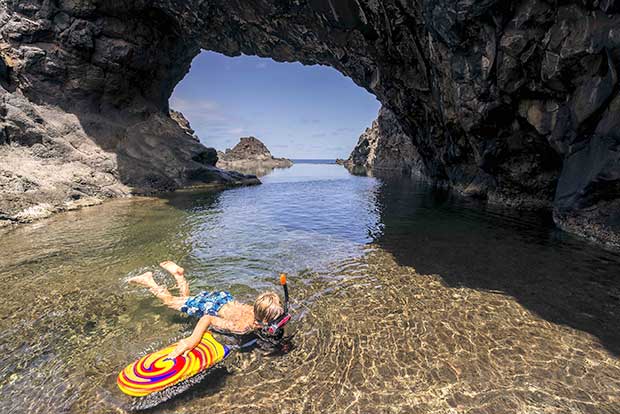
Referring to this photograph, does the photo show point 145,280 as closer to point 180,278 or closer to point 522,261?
point 180,278

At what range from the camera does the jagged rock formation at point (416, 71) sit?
12.5 m

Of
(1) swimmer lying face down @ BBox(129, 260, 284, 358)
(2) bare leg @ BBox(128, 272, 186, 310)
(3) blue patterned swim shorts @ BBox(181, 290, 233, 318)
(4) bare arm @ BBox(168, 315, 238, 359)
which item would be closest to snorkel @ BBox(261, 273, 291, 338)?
(1) swimmer lying face down @ BBox(129, 260, 284, 358)

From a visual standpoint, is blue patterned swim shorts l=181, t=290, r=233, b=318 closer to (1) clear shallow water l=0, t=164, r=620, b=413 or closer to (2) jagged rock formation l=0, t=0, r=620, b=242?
(1) clear shallow water l=0, t=164, r=620, b=413

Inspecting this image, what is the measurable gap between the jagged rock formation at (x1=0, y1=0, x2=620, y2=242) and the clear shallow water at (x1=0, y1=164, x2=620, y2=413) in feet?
17.6

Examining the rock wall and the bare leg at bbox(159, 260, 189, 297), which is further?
the rock wall

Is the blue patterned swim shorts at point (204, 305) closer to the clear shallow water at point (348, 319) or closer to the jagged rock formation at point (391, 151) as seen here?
the clear shallow water at point (348, 319)

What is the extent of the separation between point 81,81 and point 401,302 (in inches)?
1581

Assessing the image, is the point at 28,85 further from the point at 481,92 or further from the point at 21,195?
the point at 481,92

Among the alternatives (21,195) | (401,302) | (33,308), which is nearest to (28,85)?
(21,195)

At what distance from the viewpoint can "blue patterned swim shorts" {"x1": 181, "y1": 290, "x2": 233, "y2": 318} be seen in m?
7.36

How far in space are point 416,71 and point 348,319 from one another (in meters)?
20.6

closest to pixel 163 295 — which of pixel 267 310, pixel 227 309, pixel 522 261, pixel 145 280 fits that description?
pixel 145 280

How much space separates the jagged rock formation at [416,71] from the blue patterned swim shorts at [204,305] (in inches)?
601

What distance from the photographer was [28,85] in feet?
97.3
